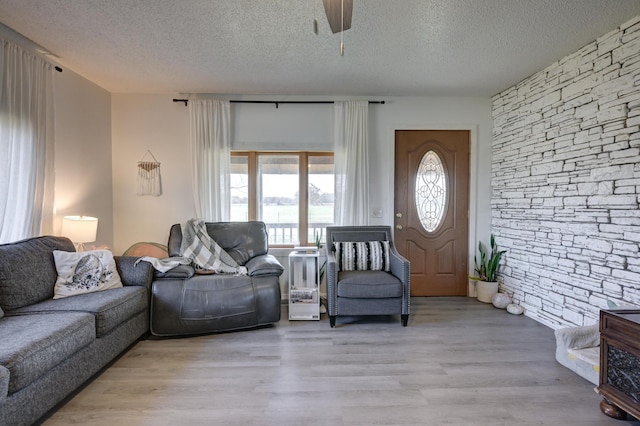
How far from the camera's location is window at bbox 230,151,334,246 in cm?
382

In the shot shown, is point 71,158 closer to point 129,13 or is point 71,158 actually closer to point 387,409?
point 129,13

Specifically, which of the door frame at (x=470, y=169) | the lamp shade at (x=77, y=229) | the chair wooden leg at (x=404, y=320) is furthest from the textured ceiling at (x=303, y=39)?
the chair wooden leg at (x=404, y=320)

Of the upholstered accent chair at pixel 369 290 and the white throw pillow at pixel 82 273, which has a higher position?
the white throw pillow at pixel 82 273

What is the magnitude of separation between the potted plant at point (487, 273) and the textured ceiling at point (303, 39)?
1936 mm

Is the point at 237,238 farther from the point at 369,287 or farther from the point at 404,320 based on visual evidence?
the point at 404,320

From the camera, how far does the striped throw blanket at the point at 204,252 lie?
9.91ft

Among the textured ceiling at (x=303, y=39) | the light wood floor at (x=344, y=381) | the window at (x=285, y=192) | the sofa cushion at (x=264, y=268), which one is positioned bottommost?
the light wood floor at (x=344, y=381)

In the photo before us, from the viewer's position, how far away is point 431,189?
392 cm

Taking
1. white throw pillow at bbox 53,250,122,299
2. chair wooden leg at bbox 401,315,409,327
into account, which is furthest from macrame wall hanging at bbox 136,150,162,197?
chair wooden leg at bbox 401,315,409,327

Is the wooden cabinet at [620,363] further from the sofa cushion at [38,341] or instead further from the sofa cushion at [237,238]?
the sofa cushion at [38,341]

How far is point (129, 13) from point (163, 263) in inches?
77.4

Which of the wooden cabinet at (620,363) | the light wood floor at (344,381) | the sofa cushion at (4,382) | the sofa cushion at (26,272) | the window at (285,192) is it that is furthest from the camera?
the window at (285,192)

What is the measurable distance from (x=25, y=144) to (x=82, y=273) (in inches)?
44.9

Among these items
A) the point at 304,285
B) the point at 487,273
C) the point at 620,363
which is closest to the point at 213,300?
the point at 304,285
